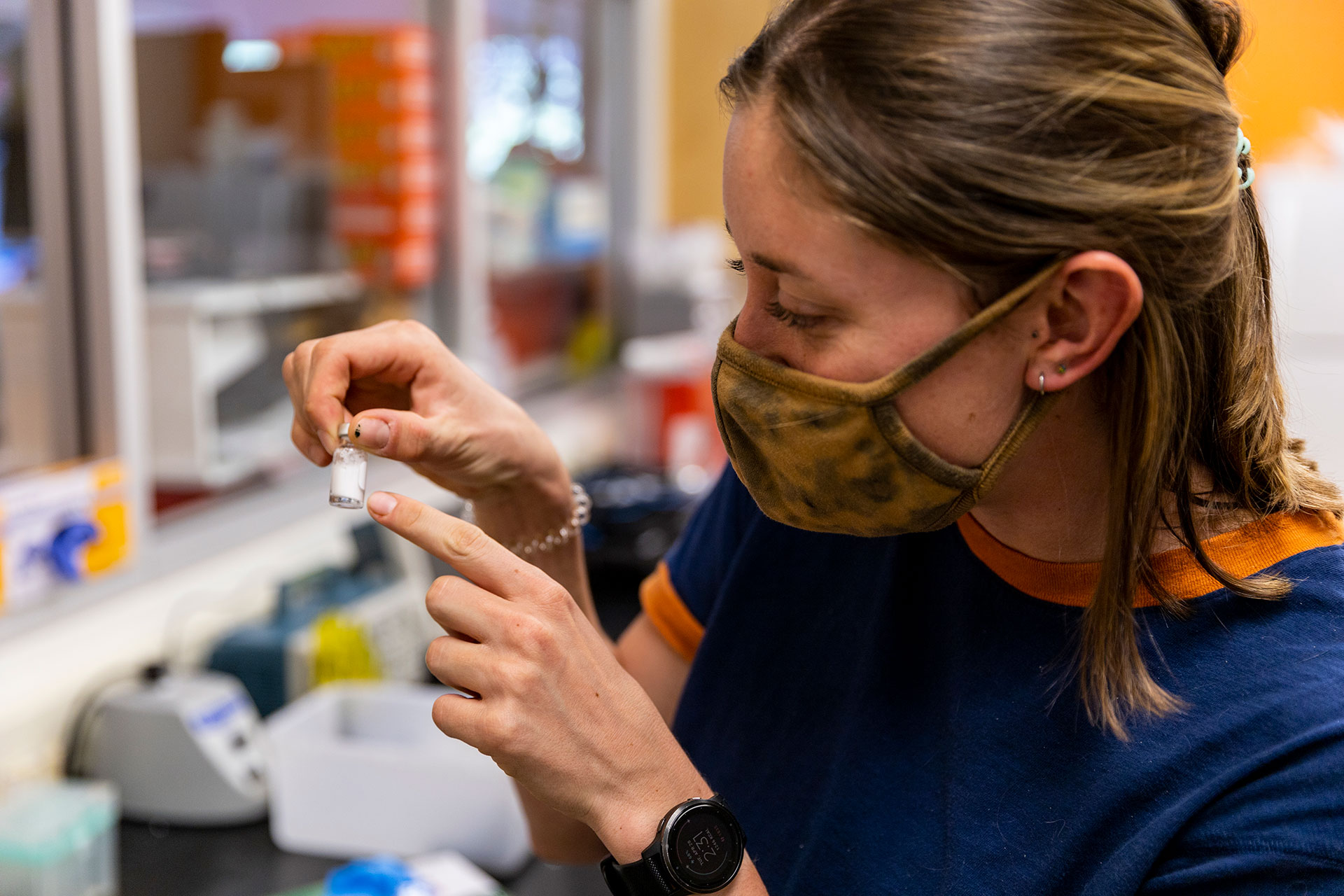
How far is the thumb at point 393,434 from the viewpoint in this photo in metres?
0.94

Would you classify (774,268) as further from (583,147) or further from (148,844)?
(583,147)

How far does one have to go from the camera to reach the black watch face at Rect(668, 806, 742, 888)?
0.81 m

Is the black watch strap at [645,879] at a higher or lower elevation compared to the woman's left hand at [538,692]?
lower

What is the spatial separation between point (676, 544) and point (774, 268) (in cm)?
47

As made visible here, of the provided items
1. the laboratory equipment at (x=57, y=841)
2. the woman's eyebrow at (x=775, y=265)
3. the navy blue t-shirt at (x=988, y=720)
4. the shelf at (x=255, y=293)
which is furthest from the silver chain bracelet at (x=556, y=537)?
the shelf at (x=255, y=293)

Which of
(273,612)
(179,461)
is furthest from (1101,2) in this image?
(179,461)

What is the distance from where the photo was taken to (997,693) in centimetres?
89

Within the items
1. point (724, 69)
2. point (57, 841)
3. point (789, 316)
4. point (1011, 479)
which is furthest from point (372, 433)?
point (724, 69)

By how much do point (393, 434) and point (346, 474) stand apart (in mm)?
52

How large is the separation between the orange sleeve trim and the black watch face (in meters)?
0.31

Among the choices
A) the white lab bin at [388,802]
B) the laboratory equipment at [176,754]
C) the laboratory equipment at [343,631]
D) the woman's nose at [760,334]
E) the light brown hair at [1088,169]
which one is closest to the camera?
the light brown hair at [1088,169]

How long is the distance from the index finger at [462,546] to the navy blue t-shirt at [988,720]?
12.2 inches

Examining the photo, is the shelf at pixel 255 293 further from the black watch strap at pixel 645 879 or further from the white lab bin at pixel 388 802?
the black watch strap at pixel 645 879

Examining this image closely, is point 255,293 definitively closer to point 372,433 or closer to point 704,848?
point 372,433
